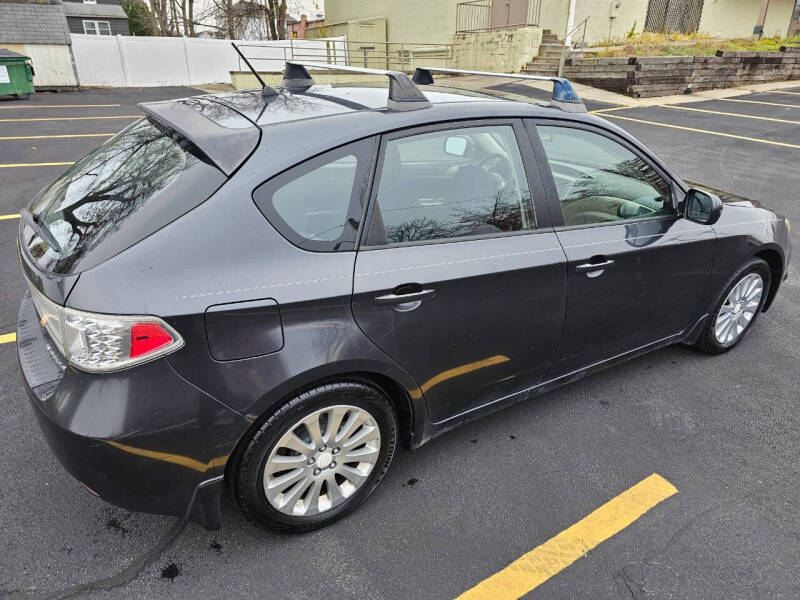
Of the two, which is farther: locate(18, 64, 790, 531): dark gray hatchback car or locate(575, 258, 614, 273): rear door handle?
locate(575, 258, 614, 273): rear door handle

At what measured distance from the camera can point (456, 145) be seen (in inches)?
100

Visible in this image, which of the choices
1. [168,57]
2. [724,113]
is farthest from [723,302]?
[168,57]

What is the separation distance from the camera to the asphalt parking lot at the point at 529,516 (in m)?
2.09

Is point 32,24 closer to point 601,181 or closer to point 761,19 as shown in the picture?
point 601,181

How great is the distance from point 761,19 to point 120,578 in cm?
3066

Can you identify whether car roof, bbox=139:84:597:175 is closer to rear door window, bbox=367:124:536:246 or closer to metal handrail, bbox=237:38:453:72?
rear door window, bbox=367:124:536:246

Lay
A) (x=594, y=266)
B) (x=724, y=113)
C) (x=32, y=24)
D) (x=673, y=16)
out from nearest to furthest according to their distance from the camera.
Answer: (x=594, y=266)
(x=724, y=113)
(x=32, y=24)
(x=673, y=16)

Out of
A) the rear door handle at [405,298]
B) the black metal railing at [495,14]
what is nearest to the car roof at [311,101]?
the rear door handle at [405,298]

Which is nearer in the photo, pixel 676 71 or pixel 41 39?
pixel 676 71

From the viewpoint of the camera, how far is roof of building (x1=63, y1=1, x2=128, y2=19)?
37438 millimetres

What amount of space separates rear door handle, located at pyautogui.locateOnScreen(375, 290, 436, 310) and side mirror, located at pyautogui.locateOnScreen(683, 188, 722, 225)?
67.9 inches

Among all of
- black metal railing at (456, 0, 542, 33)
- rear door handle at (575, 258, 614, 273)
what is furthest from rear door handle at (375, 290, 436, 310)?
black metal railing at (456, 0, 542, 33)

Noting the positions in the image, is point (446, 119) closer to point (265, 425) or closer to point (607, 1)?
point (265, 425)

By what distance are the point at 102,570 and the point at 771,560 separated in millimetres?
2556
